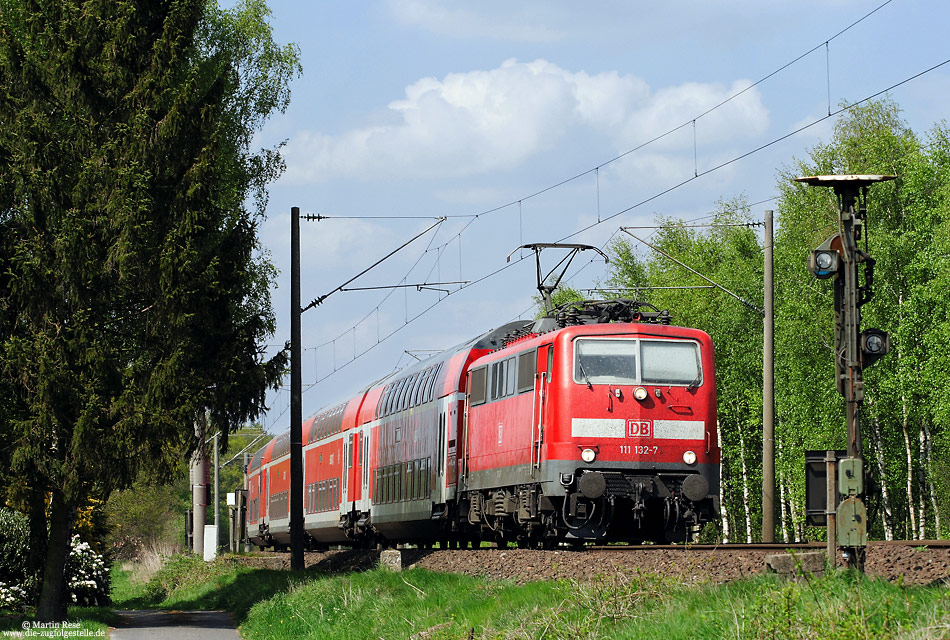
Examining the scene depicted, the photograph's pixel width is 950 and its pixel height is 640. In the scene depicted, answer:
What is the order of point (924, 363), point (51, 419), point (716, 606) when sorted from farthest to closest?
point (924, 363) → point (51, 419) → point (716, 606)

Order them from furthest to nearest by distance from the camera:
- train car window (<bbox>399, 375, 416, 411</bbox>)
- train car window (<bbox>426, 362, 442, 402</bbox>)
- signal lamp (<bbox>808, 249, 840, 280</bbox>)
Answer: train car window (<bbox>399, 375, 416, 411</bbox>) → train car window (<bbox>426, 362, 442, 402</bbox>) → signal lamp (<bbox>808, 249, 840, 280</bbox>)

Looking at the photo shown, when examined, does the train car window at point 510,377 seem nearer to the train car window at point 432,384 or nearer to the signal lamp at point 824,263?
the train car window at point 432,384

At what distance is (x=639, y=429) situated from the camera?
1922 centimetres

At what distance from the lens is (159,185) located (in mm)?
20047

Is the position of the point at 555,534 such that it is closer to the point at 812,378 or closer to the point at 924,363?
the point at 924,363

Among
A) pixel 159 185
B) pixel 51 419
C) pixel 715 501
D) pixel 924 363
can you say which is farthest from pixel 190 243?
pixel 924 363

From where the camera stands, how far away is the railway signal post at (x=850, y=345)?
12727 millimetres

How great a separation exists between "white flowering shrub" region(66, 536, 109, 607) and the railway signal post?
719 inches

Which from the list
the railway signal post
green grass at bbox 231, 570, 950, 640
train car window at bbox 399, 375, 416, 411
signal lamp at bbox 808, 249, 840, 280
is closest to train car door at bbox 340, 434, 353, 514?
train car window at bbox 399, 375, 416, 411

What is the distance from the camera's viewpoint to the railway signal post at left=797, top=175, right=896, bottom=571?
501 inches

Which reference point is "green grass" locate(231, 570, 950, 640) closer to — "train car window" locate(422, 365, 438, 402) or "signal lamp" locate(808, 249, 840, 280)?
"signal lamp" locate(808, 249, 840, 280)

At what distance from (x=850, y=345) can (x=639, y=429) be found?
635 centimetres

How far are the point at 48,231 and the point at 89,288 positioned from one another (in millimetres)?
1006

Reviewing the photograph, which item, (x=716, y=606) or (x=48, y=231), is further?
(x=48, y=231)
